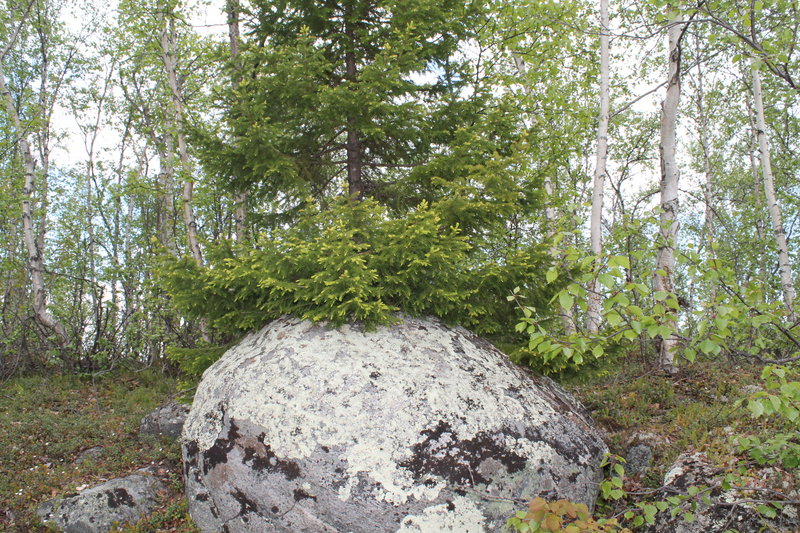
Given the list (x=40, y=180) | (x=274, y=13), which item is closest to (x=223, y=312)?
(x=274, y=13)

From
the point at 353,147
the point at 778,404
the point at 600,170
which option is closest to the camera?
the point at 778,404

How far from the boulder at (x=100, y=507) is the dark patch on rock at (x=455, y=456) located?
3237 mm

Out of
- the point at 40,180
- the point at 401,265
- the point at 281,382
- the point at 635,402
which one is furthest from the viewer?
the point at 40,180

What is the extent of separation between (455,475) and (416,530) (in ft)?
1.78

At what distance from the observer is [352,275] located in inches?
184

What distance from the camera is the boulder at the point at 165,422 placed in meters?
7.58

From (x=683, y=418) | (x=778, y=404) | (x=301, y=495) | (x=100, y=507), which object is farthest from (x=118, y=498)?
(x=683, y=418)

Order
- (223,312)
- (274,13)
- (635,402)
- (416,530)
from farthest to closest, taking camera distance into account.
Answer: (635,402)
(274,13)
(223,312)
(416,530)

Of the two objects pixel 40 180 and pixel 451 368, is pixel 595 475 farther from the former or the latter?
pixel 40 180

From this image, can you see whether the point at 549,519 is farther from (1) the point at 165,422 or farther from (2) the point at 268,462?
(1) the point at 165,422

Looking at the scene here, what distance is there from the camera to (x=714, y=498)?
4.49m

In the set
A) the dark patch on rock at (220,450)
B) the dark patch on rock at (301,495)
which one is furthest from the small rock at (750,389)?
the dark patch on rock at (220,450)

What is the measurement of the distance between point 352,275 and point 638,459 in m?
4.00

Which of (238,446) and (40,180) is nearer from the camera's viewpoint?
(238,446)
